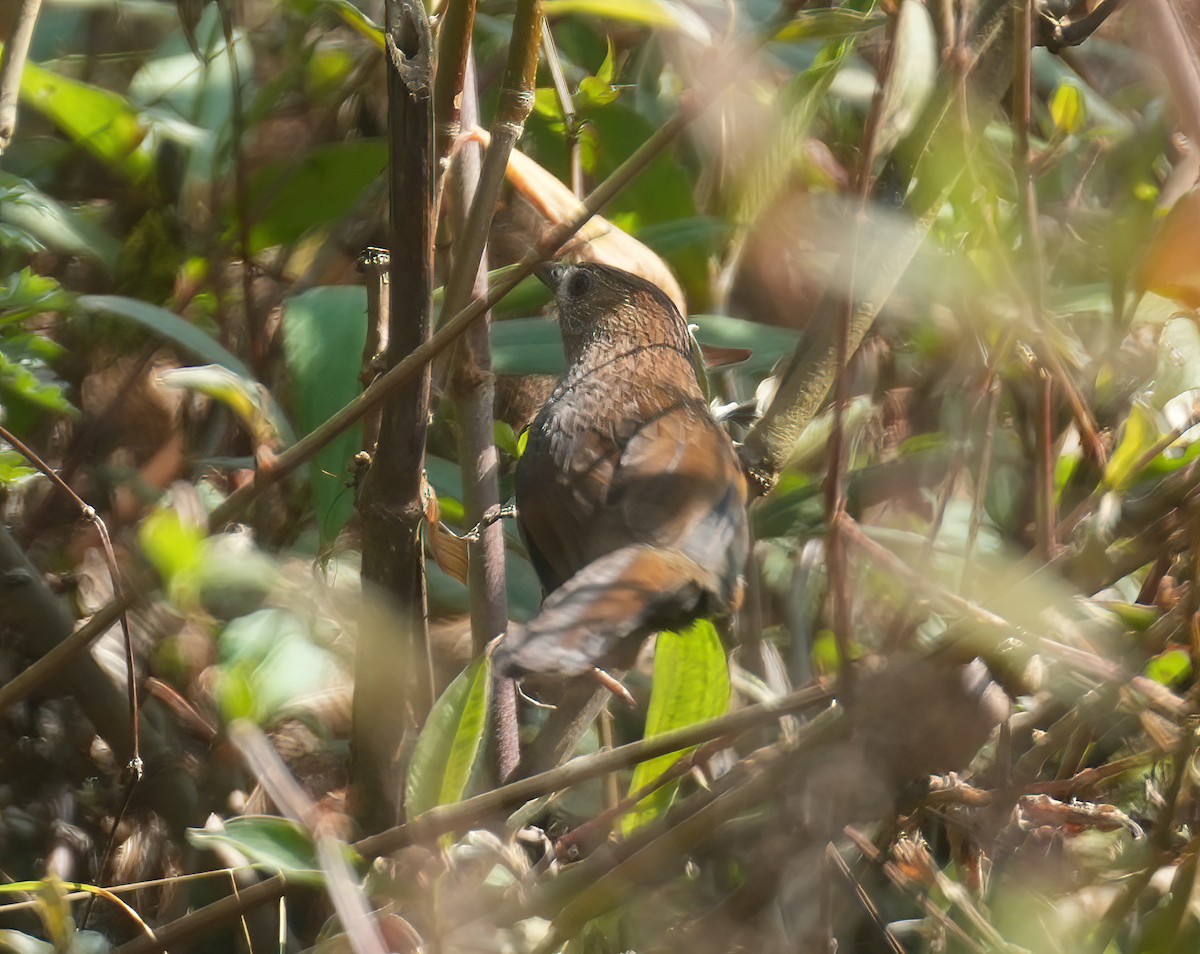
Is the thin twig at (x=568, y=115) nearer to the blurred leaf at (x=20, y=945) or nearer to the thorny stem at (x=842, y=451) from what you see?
the thorny stem at (x=842, y=451)

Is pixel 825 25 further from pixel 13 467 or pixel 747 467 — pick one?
pixel 13 467

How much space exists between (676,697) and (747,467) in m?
0.95

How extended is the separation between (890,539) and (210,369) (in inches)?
53.6

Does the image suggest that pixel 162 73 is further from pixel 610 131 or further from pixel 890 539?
pixel 890 539

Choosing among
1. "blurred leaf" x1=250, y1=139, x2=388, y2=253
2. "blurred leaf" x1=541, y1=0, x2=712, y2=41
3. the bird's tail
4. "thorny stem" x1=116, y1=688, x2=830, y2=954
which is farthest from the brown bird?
"blurred leaf" x1=541, y1=0, x2=712, y2=41

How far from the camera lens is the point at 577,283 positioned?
10.1ft

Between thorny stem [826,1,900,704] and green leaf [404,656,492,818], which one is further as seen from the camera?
green leaf [404,656,492,818]

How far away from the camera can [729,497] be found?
8.25ft

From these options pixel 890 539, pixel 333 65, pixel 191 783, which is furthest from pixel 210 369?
pixel 333 65

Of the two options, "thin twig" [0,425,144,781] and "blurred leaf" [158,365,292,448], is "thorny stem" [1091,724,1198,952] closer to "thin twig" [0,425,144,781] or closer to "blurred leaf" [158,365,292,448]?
"blurred leaf" [158,365,292,448]

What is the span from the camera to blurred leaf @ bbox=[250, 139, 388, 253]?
2924mm

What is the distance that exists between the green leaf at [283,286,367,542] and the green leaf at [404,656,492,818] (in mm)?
522

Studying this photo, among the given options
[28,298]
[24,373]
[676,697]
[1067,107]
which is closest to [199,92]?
[28,298]

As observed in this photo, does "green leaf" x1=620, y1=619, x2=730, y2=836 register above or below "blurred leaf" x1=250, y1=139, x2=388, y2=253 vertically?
below
